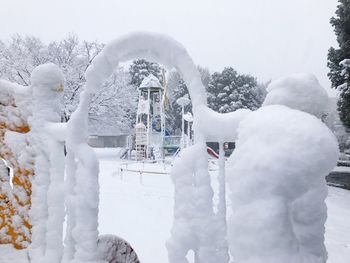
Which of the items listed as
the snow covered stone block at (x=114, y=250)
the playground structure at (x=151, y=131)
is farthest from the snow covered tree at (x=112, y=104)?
the snow covered stone block at (x=114, y=250)

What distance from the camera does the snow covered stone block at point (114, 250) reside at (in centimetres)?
222

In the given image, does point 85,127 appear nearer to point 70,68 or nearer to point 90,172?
point 90,172

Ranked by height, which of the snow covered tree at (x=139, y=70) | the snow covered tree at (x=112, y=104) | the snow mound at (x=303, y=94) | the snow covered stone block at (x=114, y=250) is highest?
the snow covered tree at (x=139, y=70)

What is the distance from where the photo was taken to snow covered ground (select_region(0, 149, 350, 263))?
15.5ft

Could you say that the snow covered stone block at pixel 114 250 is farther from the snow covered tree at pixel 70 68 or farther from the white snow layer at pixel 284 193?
the snow covered tree at pixel 70 68

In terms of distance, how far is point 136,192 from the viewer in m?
9.95

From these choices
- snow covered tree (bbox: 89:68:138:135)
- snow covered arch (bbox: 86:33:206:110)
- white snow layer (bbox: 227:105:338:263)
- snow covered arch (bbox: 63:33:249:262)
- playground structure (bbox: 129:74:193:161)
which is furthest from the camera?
→ snow covered tree (bbox: 89:68:138:135)

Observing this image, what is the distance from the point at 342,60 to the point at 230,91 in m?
17.8

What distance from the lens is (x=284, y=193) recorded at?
1062 millimetres

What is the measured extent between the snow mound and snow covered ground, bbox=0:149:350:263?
7.83ft

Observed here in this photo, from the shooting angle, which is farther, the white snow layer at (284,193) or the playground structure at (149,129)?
the playground structure at (149,129)

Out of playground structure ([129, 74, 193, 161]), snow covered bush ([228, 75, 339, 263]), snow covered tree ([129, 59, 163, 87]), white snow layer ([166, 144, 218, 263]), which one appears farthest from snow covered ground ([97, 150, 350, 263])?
snow covered tree ([129, 59, 163, 87])

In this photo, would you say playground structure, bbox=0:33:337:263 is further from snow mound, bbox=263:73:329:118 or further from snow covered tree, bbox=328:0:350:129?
snow covered tree, bbox=328:0:350:129

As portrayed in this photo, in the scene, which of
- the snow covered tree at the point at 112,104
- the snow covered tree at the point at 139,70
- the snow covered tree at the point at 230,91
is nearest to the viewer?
the snow covered tree at the point at 112,104
